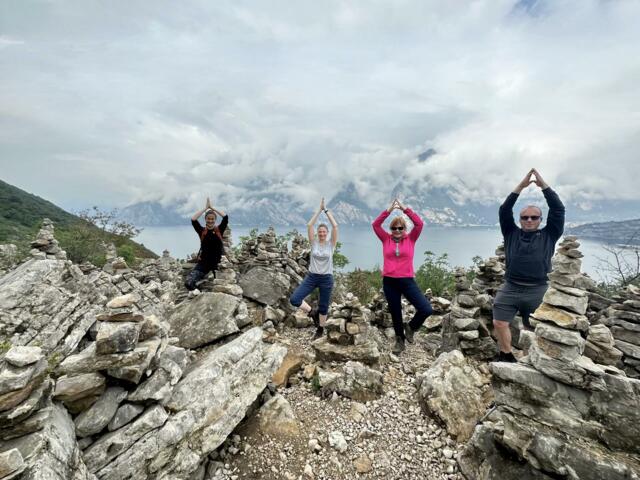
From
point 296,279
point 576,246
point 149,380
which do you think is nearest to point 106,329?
point 149,380

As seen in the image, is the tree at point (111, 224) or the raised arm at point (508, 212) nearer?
the raised arm at point (508, 212)

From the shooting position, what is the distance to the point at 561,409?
187 inches

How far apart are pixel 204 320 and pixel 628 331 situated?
41.9ft

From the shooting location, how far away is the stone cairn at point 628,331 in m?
8.43

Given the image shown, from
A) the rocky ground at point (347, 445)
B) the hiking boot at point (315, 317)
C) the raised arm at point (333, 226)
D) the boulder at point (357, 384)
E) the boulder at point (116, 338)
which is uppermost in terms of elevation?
the raised arm at point (333, 226)

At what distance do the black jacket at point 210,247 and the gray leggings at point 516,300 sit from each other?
10451mm

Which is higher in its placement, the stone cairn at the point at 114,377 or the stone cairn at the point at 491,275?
the stone cairn at the point at 491,275

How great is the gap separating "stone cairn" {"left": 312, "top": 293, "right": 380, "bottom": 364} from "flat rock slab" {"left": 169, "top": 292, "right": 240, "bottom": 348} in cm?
277

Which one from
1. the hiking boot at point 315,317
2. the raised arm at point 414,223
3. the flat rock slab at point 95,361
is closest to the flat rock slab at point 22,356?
the flat rock slab at point 95,361

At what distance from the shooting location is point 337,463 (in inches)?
214

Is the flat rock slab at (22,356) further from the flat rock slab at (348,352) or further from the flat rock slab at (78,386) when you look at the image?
the flat rock slab at (348,352)

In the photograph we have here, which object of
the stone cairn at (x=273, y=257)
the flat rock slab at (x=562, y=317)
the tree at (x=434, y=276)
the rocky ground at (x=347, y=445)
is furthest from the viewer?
the tree at (x=434, y=276)

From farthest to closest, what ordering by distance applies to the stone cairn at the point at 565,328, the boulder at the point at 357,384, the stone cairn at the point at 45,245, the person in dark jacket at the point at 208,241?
the stone cairn at the point at 45,245 < the person in dark jacket at the point at 208,241 < the boulder at the point at 357,384 < the stone cairn at the point at 565,328

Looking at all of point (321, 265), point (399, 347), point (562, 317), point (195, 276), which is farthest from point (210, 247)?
point (562, 317)
